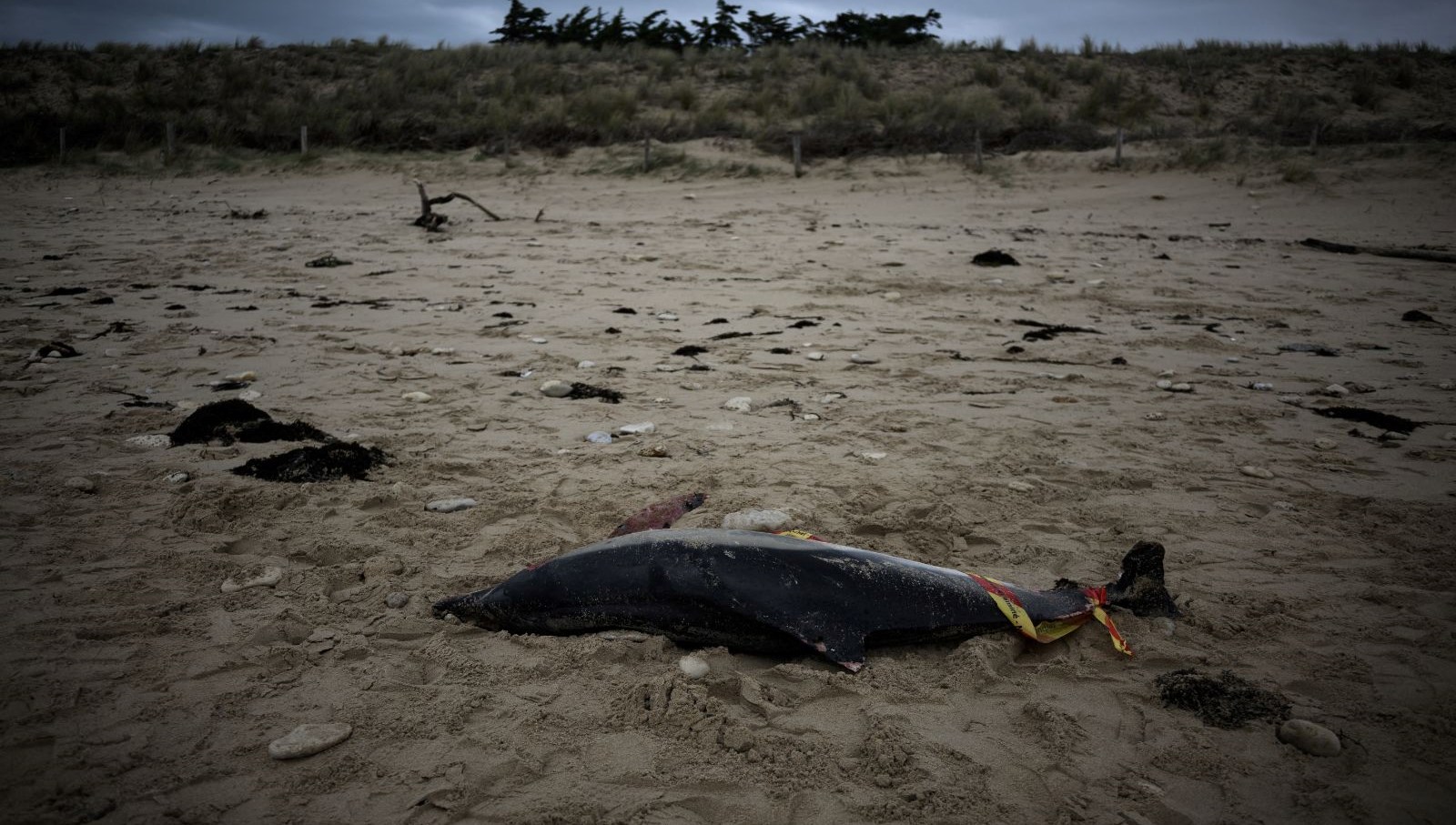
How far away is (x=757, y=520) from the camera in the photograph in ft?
10.1

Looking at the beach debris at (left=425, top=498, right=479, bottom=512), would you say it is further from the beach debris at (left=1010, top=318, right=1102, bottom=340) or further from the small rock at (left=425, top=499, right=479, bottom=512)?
the beach debris at (left=1010, top=318, right=1102, bottom=340)

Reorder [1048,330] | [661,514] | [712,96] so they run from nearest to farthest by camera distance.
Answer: [661,514] < [1048,330] < [712,96]

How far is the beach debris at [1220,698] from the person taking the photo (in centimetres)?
213

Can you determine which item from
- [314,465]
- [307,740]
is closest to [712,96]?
[314,465]

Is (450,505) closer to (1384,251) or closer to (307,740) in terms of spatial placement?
(307,740)

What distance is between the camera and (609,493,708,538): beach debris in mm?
2967

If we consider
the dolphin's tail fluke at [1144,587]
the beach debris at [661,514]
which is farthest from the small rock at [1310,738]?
the beach debris at [661,514]

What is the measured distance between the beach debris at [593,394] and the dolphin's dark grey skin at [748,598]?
2300mm

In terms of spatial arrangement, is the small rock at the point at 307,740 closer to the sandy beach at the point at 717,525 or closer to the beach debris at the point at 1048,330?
the sandy beach at the point at 717,525

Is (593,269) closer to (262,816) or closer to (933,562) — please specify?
(933,562)

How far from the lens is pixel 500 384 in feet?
16.3

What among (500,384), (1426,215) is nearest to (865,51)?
(1426,215)

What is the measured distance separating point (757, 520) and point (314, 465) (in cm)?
209

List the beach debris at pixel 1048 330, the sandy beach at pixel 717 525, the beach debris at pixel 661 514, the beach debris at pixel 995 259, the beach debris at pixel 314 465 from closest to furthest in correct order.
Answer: the sandy beach at pixel 717 525 < the beach debris at pixel 661 514 < the beach debris at pixel 314 465 < the beach debris at pixel 1048 330 < the beach debris at pixel 995 259
